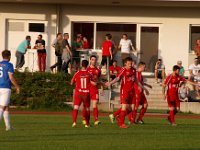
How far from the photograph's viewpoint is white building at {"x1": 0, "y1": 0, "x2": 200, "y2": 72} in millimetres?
36844

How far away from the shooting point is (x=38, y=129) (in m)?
19.5

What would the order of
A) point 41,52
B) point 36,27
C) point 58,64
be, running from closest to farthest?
1. point 41,52
2. point 58,64
3. point 36,27

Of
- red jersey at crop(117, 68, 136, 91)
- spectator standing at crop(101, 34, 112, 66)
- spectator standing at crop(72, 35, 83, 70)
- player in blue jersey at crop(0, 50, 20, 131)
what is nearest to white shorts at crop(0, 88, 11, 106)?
player in blue jersey at crop(0, 50, 20, 131)

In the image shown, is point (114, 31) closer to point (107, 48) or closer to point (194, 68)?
point (107, 48)

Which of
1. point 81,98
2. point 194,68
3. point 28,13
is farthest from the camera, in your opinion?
point 28,13

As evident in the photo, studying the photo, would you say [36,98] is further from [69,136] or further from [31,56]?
[69,136]

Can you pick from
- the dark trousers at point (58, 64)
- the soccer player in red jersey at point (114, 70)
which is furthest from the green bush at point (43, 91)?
the soccer player in red jersey at point (114, 70)

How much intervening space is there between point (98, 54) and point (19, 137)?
1997 cm

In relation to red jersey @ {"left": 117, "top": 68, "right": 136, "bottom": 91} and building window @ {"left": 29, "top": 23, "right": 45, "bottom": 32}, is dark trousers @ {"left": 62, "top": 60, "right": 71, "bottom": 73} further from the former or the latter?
red jersey @ {"left": 117, "top": 68, "right": 136, "bottom": 91}

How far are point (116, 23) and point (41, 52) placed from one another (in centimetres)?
483

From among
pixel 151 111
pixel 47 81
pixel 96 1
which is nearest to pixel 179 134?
pixel 151 111

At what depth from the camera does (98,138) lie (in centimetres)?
1694

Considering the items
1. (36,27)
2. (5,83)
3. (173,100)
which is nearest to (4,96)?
(5,83)

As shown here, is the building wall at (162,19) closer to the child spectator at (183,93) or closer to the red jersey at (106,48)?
the red jersey at (106,48)
